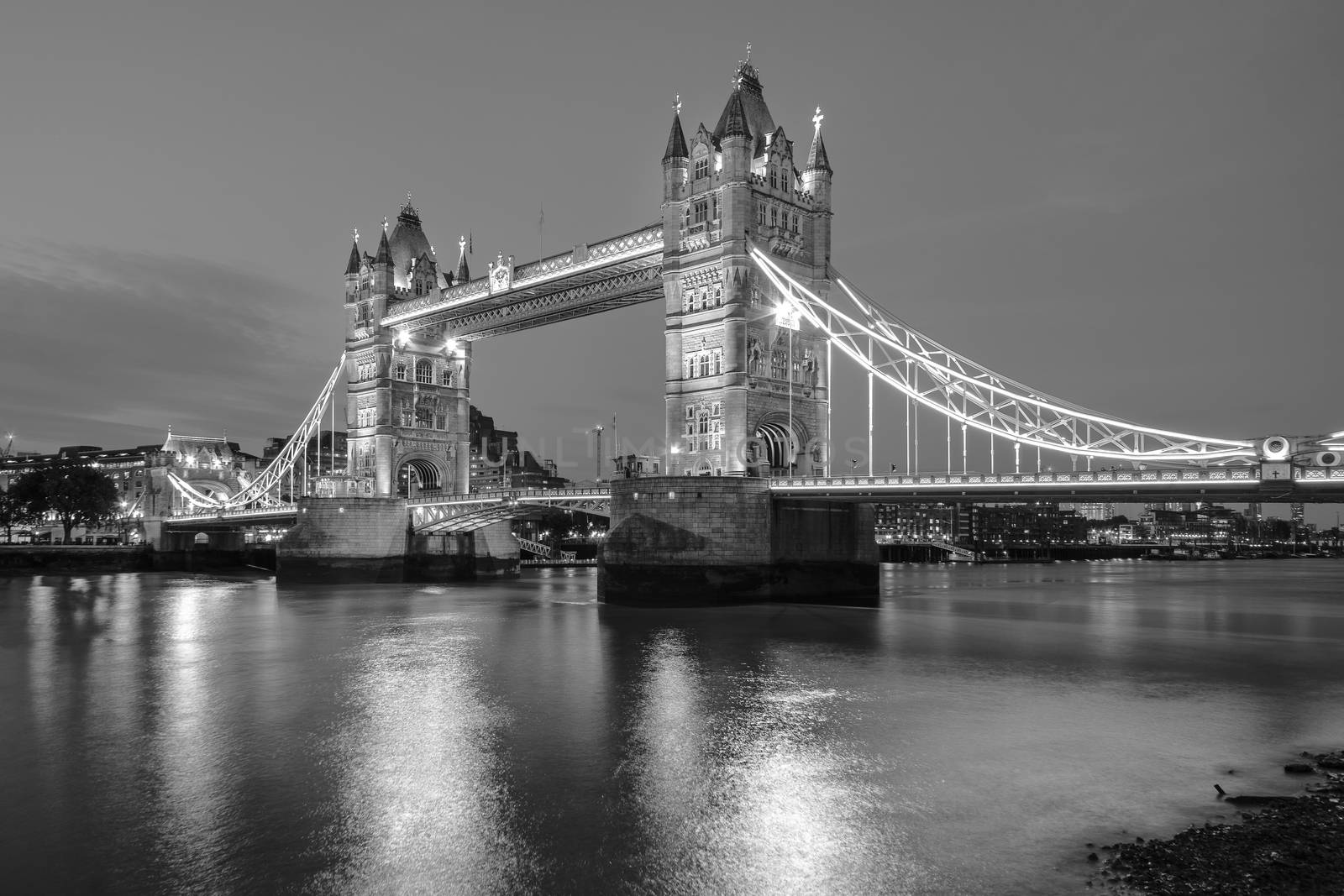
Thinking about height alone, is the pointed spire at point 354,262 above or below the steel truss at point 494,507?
above

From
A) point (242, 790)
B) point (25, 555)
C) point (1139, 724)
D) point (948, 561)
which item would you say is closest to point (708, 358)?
point (1139, 724)

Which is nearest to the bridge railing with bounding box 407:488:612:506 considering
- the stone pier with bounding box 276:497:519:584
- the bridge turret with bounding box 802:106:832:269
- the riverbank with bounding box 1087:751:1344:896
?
the stone pier with bounding box 276:497:519:584

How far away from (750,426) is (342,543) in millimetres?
24867

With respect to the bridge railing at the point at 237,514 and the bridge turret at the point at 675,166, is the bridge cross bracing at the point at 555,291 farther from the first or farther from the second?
the bridge railing at the point at 237,514

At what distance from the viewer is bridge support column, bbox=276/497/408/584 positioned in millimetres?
48344

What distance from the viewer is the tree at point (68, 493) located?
6975 cm

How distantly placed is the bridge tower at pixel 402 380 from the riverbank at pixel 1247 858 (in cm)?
4695

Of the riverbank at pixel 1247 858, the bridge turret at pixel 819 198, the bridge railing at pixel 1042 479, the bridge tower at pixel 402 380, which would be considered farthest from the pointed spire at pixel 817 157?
the riverbank at pixel 1247 858

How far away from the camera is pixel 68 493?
6994 cm

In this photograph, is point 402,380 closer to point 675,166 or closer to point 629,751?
point 675,166

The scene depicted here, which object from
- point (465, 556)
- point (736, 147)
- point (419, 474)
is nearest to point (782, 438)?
point (736, 147)

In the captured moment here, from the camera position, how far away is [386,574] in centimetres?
4919

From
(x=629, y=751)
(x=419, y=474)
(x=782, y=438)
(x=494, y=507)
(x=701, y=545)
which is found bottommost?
(x=629, y=751)

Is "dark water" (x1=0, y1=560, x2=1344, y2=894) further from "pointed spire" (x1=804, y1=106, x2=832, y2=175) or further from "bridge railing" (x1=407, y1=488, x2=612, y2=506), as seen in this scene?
"pointed spire" (x1=804, y1=106, x2=832, y2=175)
